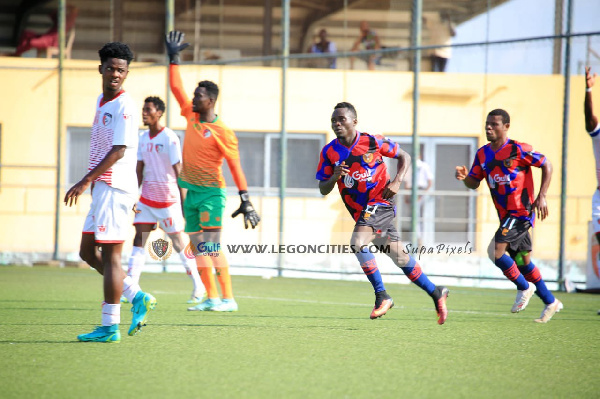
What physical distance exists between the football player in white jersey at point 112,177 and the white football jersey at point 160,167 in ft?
9.25

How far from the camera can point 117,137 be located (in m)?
5.23

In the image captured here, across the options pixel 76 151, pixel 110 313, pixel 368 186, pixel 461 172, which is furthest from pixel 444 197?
pixel 110 313

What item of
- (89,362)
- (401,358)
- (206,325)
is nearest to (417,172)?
(206,325)

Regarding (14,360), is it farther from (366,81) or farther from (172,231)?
(366,81)

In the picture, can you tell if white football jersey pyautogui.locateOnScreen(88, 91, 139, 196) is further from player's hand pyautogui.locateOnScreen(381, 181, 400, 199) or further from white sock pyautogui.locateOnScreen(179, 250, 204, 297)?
white sock pyautogui.locateOnScreen(179, 250, 204, 297)

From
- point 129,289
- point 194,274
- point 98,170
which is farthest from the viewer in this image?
point 194,274

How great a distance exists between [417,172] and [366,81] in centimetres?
176

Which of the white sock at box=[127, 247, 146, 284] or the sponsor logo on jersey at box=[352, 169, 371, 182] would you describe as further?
the white sock at box=[127, 247, 146, 284]

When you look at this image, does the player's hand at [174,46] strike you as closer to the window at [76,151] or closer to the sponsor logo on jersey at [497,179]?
the sponsor logo on jersey at [497,179]

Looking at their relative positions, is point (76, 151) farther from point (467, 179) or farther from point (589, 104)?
point (589, 104)

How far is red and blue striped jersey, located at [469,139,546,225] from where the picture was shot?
7.40m

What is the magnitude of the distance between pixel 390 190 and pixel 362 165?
35 centimetres

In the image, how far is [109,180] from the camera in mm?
5258

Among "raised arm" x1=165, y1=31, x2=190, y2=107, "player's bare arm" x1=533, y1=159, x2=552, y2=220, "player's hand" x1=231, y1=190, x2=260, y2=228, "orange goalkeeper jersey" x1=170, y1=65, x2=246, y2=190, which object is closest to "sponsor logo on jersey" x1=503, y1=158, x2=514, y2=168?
"player's bare arm" x1=533, y1=159, x2=552, y2=220
